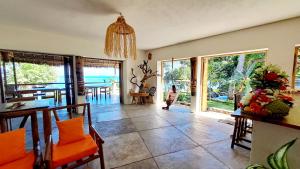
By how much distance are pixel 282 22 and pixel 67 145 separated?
437cm

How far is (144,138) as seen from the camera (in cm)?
292

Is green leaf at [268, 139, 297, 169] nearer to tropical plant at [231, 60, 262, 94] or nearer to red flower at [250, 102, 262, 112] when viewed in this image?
red flower at [250, 102, 262, 112]

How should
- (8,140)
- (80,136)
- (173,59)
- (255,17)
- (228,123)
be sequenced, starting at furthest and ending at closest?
(173,59) → (228,123) → (255,17) → (80,136) → (8,140)

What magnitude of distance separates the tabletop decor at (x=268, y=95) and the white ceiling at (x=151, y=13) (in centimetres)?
129

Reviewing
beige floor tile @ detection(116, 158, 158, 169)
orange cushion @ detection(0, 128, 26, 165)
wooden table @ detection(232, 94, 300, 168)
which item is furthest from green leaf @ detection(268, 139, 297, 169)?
orange cushion @ detection(0, 128, 26, 165)

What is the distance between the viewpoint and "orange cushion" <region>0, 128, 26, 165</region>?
1.47 m

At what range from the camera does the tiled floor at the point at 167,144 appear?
212cm

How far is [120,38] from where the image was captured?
7.70ft

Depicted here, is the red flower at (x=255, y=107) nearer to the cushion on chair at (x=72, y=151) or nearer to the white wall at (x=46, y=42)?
the cushion on chair at (x=72, y=151)

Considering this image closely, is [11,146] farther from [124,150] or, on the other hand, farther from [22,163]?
[124,150]

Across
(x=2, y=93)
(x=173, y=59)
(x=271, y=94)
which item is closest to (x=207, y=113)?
(x=173, y=59)

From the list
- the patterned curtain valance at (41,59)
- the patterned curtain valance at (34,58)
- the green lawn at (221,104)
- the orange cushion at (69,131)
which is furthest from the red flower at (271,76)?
the patterned curtain valance at (41,59)

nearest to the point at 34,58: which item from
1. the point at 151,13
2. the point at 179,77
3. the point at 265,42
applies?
the point at 151,13

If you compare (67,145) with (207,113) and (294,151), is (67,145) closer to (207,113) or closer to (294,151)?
(294,151)
